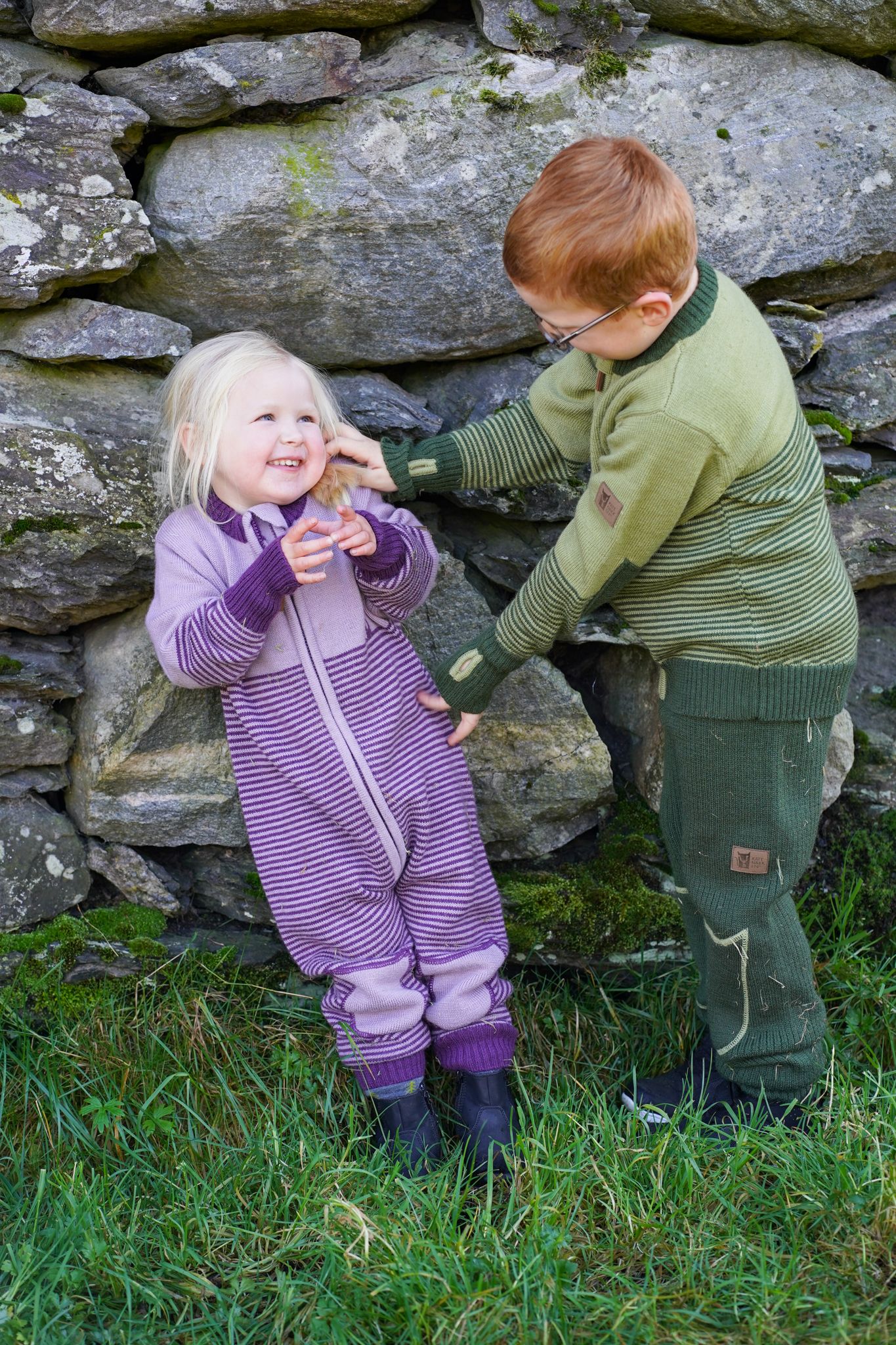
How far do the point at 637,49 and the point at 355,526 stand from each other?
1424 mm

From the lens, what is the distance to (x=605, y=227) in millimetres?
2094

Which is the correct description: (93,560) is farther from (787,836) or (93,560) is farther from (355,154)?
(787,836)

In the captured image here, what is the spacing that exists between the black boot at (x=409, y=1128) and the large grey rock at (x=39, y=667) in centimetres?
130

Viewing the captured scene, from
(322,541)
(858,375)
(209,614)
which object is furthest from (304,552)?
(858,375)

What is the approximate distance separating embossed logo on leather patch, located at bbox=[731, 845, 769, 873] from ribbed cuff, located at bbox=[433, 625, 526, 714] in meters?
0.66

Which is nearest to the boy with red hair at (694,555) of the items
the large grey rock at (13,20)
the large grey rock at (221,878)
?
the large grey rock at (221,878)

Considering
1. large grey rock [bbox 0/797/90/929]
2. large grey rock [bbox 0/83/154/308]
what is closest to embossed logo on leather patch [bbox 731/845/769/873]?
large grey rock [bbox 0/797/90/929]

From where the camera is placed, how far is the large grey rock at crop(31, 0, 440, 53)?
2.51 m

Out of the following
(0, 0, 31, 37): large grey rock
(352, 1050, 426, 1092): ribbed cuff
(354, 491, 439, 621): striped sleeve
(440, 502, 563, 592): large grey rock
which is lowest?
(352, 1050, 426, 1092): ribbed cuff

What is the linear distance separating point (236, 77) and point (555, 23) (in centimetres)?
79

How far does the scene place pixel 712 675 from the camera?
2488mm

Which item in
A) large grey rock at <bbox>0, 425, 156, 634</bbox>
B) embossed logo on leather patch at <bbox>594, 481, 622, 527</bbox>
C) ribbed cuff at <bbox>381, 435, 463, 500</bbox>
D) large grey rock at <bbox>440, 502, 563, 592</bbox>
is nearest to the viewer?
embossed logo on leather patch at <bbox>594, 481, 622, 527</bbox>

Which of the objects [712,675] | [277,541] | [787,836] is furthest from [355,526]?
[787,836]

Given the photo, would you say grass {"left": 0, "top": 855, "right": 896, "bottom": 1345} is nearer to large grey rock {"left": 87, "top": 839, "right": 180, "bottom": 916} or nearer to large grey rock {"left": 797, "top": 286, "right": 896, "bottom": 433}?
large grey rock {"left": 87, "top": 839, "right": 180, "bottom": 916}
